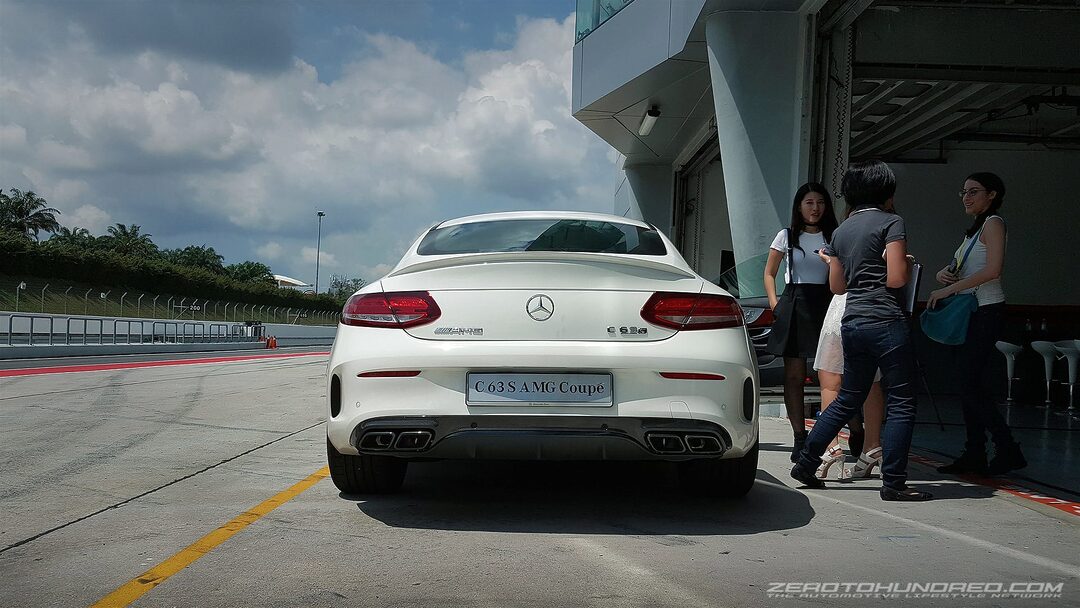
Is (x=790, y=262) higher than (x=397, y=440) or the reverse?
higher

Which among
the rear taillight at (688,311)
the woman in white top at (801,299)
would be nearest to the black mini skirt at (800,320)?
the woman in white top at (801,299)

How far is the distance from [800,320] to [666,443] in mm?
2270

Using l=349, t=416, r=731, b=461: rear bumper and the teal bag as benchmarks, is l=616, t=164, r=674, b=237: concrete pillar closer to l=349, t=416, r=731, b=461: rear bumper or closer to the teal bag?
the teal bag

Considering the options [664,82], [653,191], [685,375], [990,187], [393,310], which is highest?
[664,82]

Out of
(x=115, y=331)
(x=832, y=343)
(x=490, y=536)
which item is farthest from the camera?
(x=115, y=331)

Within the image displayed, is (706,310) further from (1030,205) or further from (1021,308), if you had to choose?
(1030,205)

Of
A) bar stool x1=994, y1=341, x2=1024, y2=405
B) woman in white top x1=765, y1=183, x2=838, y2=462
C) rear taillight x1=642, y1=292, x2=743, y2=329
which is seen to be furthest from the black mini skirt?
bar stool x1=994, y1=341, x2=1024, y2=405

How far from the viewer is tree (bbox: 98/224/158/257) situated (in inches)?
4196

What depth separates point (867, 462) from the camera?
5.55m

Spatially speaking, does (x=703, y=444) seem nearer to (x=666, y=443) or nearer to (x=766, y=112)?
(x=666, y=443)

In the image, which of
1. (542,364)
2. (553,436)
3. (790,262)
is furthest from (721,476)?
(790,262)

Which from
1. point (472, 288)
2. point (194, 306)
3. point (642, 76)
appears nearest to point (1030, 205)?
point (642, 76)

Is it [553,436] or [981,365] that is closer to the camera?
[553,436]

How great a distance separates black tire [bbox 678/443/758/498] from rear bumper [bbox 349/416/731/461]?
635 millimetres
